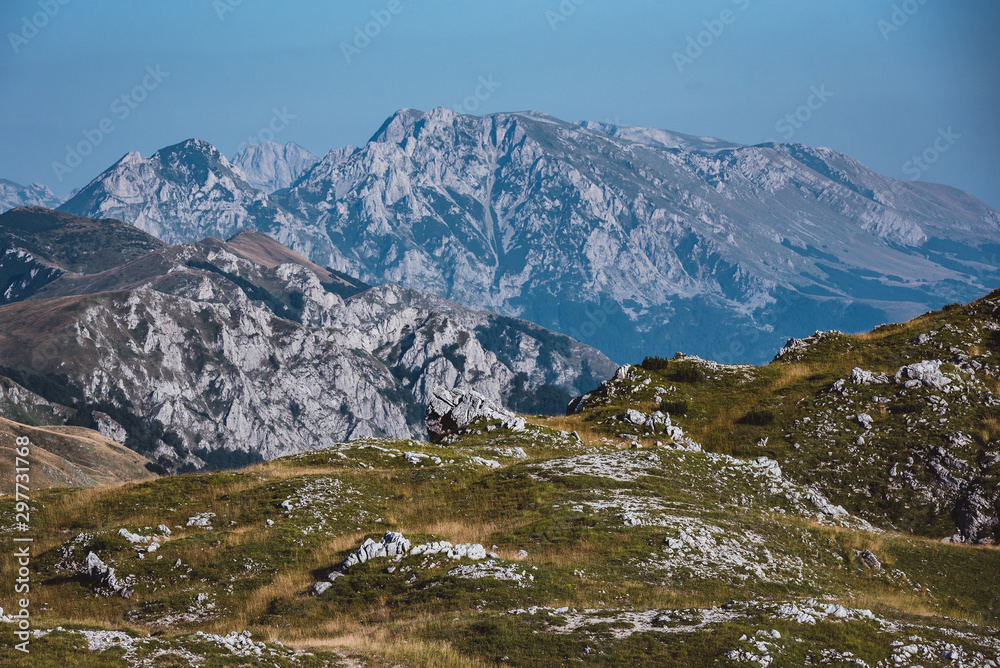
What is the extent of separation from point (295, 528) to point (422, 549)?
7.11 m

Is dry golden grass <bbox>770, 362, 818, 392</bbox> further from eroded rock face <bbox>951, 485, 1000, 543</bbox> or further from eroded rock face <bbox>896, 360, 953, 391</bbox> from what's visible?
eroded rock face <bbox>951, 485, 1000, 543</bbox>

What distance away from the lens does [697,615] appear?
75.3ft

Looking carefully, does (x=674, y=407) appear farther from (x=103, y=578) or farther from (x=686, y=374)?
(x=103, y=578)

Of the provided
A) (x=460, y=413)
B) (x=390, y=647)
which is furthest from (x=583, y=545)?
(x=460, y=413)

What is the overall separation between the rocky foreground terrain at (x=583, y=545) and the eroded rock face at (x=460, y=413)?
2.74 feet

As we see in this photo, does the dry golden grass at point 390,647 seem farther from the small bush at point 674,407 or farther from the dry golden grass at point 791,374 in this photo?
the dry golden grass at point 791,374

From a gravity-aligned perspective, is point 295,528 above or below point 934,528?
below

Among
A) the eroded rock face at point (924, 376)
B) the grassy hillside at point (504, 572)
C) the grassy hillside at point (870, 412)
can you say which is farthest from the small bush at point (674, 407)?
the eroded rock face at point (924, 376)

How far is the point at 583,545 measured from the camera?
29938 mm

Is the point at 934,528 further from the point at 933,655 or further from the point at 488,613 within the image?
the point at 488,613

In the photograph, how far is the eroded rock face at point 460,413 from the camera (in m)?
55.5

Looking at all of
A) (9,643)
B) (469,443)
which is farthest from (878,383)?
(9,643)

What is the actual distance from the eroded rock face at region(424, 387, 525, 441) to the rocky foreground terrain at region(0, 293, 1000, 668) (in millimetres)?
835

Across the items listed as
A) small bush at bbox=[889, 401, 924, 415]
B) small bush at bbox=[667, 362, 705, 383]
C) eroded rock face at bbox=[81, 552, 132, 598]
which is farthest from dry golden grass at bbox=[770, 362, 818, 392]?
eroded rock face at bbox=[81, 552, 132, 598]
